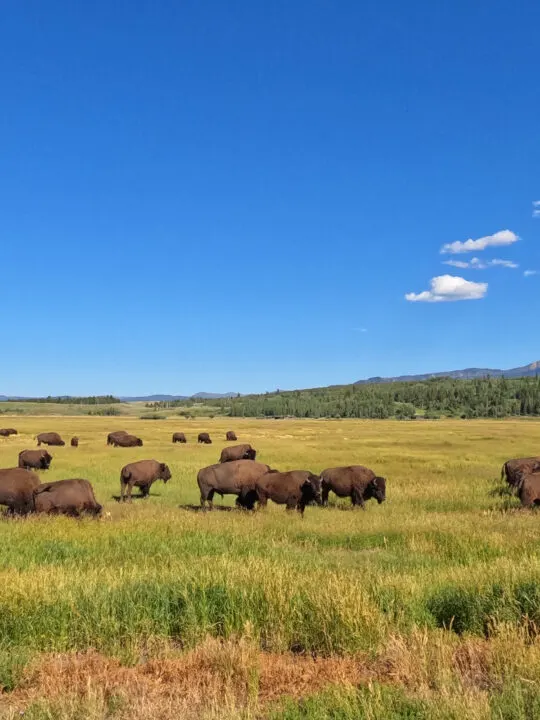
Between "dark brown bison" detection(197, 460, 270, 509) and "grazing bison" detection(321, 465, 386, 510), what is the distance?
2602 millimetres

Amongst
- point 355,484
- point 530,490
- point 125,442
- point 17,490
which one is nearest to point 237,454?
point 355,484

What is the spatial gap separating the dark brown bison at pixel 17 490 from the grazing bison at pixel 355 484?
10.2 meters

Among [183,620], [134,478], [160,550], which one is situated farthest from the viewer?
[134,478]

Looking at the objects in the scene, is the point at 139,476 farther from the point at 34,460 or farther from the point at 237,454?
the point at 34,460

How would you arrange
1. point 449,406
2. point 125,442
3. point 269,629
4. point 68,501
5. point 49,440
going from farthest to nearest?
point 449,406 < point 49,440 < point 125,442 < point 68,501 < point 269,629

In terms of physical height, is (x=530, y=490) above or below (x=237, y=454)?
above

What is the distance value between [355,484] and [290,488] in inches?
125

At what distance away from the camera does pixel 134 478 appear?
23.7 m

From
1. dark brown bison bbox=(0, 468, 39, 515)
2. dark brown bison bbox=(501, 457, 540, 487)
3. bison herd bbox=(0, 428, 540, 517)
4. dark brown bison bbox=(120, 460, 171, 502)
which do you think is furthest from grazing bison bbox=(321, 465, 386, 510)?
dark brown bison bbox=(0, 468, 39, 515)

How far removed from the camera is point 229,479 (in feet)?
69.8

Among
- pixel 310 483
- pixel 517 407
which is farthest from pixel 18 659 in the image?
pixel 517 407

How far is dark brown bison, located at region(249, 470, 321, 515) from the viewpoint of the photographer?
778 inches

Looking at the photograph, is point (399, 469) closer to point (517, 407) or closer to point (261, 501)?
point (261, 501)

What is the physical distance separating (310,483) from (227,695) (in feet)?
48.0
